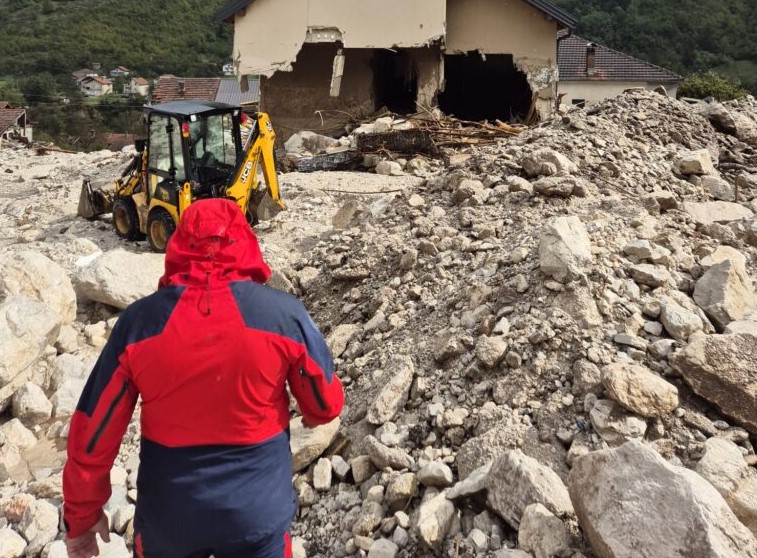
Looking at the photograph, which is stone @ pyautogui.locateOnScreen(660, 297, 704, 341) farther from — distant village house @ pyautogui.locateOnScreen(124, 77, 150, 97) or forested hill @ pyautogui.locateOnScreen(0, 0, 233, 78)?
forested hill @ pyautogui.locateOnScreen(0, 0, 233, 78)

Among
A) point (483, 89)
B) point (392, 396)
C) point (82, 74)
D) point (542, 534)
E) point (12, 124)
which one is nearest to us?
point (542, 534)

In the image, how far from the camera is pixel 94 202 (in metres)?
10.7

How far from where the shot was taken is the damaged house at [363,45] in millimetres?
13648

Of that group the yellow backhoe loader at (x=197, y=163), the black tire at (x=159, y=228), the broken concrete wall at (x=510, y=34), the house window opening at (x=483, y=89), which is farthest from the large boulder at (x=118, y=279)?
the house window opening at (x=483, y=89)

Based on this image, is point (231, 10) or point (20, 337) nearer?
point (20, 337)

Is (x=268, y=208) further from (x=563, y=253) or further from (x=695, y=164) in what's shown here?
(x=563, y=253)

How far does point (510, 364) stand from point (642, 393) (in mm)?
740

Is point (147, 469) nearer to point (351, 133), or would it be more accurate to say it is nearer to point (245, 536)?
point (245, 536)

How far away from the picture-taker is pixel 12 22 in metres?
63.8

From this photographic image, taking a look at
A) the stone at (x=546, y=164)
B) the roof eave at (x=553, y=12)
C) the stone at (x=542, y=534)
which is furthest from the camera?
the roof eave at (x=553, y=12)

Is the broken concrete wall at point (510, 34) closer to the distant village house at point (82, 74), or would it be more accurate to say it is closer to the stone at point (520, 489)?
the stone at point (520, 489)

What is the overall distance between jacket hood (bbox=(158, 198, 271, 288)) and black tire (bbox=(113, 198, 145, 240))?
8008 millimetres

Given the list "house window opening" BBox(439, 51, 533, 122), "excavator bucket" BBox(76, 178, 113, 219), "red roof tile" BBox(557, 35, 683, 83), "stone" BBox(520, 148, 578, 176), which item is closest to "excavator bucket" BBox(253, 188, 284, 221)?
"excavator bucket" BBox(76, 178, 113, 219)

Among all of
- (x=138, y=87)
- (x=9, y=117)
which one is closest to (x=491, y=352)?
(x=9, y=117)
